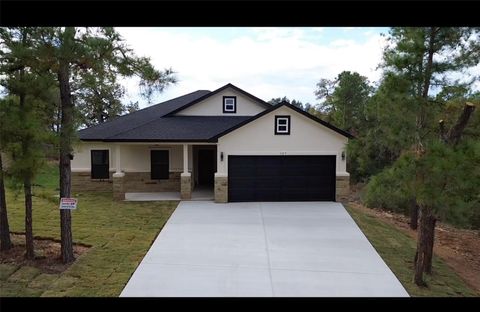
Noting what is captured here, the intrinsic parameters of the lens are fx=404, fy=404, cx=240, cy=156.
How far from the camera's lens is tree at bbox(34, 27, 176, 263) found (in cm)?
799

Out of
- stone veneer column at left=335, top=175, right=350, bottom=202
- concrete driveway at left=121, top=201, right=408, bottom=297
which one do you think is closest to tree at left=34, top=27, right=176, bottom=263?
concrete driveway at left=121, top=201, right=408, bottom=297

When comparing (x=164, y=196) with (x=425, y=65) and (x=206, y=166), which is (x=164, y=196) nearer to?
(x=206, y=166)

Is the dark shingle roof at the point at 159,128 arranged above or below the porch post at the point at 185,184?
above

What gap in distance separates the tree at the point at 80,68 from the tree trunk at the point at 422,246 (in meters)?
6.53

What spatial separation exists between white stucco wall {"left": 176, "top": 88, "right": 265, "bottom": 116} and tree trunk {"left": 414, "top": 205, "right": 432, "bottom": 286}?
11.9 metres

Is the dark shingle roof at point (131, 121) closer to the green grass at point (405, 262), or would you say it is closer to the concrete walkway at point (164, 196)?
the concrete walkway at point (164, 196)

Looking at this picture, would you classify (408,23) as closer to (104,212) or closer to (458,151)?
(458,151)

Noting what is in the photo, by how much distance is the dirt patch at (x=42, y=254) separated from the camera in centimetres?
900

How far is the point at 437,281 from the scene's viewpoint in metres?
8.91

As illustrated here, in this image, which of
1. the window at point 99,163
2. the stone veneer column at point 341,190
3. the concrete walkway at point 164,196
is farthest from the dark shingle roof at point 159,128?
the stone veneer column at point 341,190

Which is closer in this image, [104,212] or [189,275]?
[189,275]

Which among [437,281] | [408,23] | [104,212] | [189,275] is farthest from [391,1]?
[104,212]

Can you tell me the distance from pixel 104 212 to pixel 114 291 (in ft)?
23.8

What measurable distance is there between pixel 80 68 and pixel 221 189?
8456 millimetres
